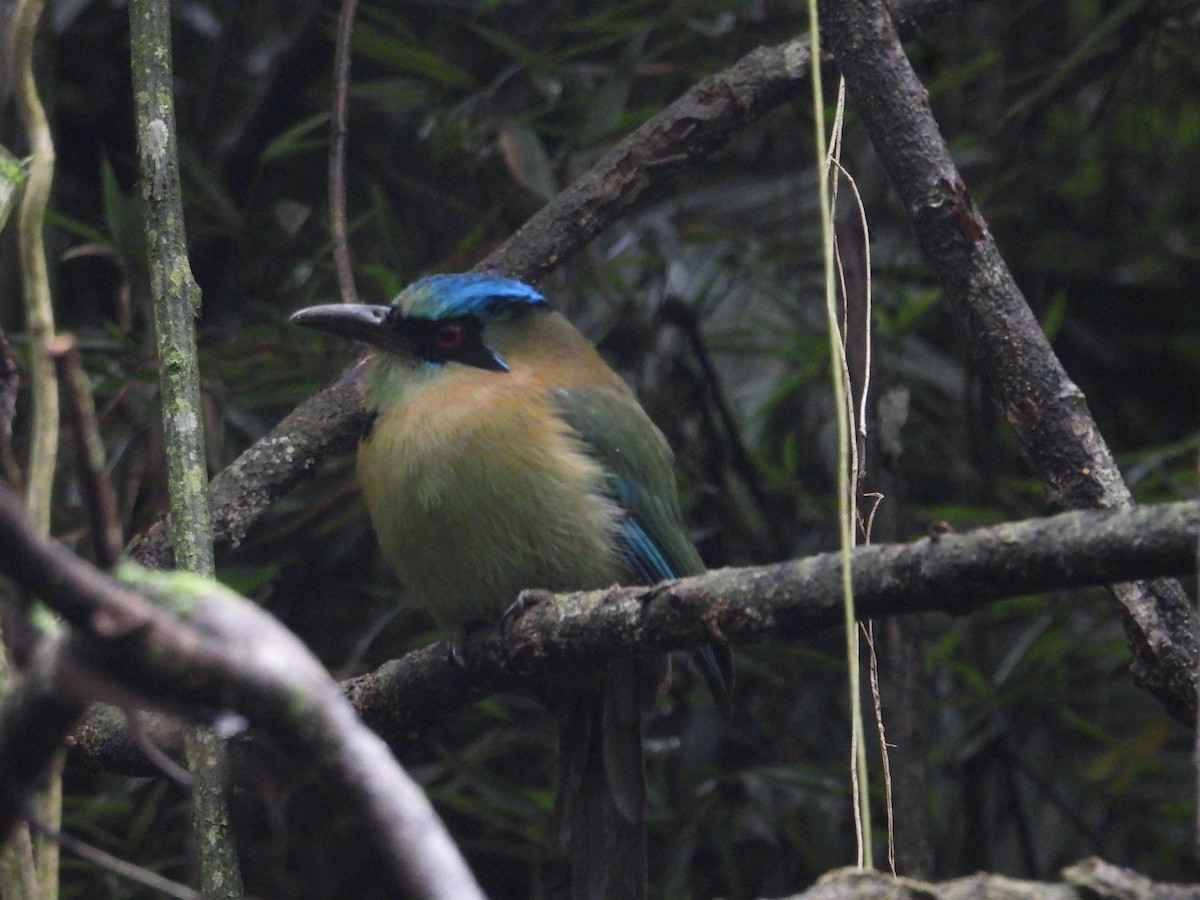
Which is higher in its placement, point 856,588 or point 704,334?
point 704,334

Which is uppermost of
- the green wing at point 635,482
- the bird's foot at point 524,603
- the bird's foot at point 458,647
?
the green wing at point 635,482

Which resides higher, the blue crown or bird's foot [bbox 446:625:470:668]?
the blue crown

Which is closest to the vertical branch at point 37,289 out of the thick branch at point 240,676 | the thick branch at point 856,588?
the thick branch at point 240,676

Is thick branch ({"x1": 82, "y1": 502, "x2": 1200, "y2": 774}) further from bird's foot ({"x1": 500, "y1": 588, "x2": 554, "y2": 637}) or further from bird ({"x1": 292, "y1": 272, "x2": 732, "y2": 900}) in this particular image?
bird ({"x1": 292, "y1": 272, "x2": 732, "y2": 900})

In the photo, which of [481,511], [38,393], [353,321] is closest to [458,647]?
[481,511]

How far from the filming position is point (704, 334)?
4.77 metres

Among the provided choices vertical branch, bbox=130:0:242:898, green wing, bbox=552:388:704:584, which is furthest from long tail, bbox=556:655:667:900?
vertical branch, bbox=130:0:242:898

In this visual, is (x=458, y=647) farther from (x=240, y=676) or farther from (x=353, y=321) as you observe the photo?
(x=240, y=676)

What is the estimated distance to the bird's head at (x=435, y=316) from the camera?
10.9 ft

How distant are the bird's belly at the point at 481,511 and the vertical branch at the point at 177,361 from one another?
0.81 meters

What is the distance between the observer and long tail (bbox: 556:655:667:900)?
3.19 meters

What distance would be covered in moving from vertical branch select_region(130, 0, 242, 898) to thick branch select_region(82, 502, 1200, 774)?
45 cm

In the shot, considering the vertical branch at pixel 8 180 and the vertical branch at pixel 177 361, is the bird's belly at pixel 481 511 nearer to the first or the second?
the vertical branch at pixel 177 361

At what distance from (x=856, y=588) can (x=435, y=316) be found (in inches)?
72.2
